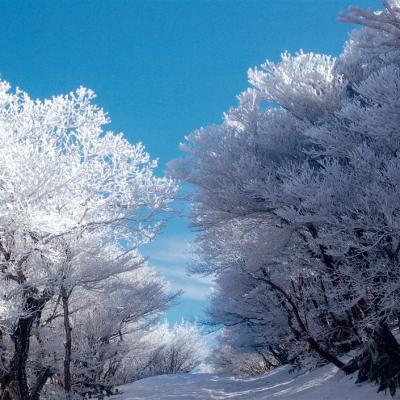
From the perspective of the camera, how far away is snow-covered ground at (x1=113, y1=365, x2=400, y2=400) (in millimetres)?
8195

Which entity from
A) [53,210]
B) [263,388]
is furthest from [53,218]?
[263,388]

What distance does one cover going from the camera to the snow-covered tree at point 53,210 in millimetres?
8250

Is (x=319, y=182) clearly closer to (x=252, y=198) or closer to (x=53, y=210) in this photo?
(x=252, y=198)

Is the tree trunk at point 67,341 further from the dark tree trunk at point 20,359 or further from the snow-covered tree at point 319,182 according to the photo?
the snow-covered tree at point 319,182

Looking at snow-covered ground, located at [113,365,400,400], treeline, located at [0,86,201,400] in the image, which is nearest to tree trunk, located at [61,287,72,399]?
treeline, located at [0,86,201,400]

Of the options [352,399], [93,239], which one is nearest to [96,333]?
[93,239]

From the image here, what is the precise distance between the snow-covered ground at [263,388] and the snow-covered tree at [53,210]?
178 inches

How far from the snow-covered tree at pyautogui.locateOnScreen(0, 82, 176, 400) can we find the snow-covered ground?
4.53 meters

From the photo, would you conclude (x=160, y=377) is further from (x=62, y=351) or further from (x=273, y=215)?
(x=273, y=215)

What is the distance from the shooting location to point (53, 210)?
8.60 meters

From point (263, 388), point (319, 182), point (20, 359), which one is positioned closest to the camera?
point (319, 182)

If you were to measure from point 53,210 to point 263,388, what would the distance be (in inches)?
370

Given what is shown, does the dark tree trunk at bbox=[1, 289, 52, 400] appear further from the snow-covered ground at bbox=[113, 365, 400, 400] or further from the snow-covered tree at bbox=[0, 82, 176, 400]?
the snow-covered ground at bbox=[113, 365, 400, 400]

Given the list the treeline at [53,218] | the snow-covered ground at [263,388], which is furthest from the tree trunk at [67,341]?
the snow-covered ground at [263,388]
